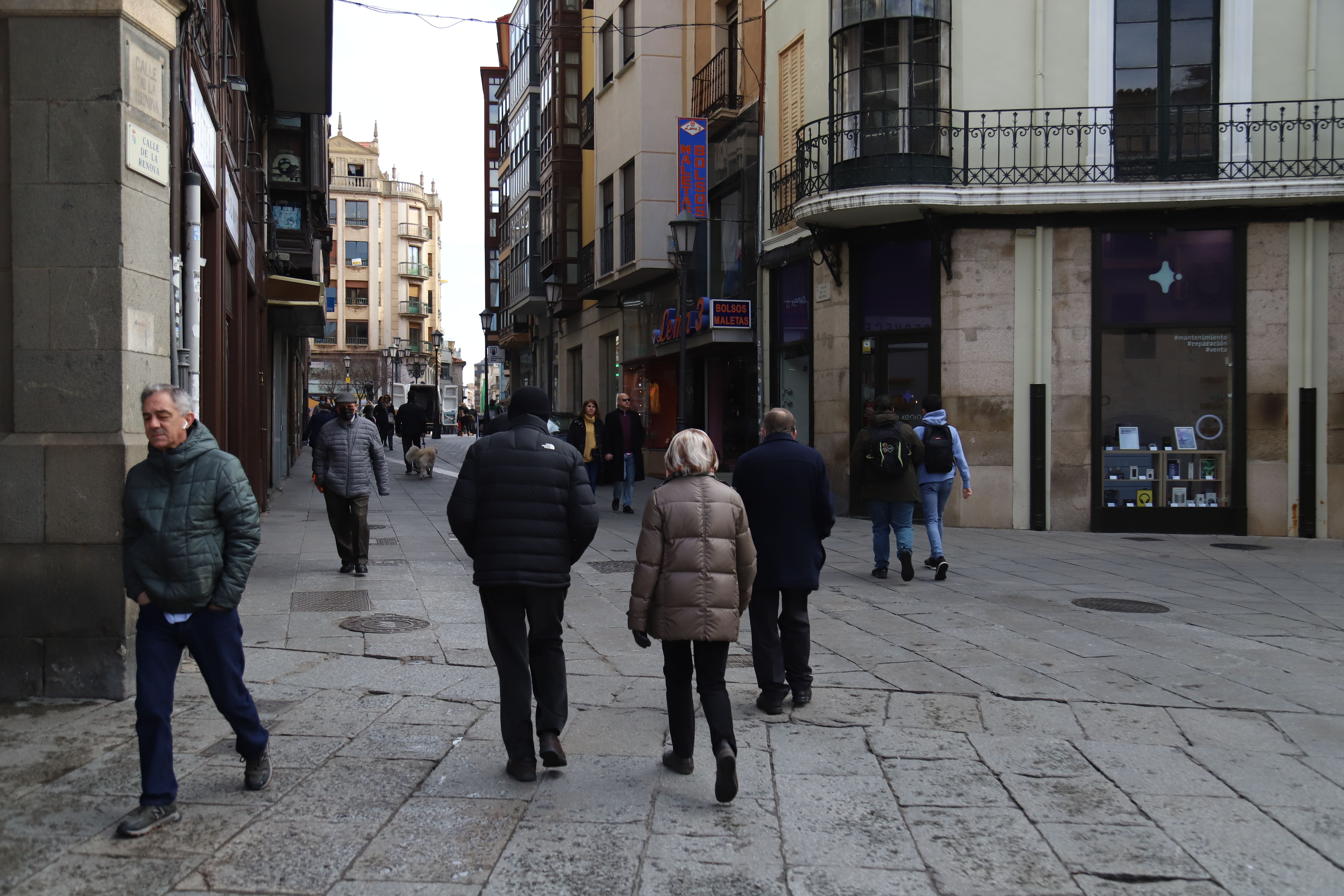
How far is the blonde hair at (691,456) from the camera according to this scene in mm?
5145

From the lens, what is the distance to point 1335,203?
15.0 m

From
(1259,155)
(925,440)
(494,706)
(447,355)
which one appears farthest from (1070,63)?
(447,355)

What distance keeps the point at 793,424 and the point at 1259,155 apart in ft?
38.4

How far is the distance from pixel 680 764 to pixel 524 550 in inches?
47.0

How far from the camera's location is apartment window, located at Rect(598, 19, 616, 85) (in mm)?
26406

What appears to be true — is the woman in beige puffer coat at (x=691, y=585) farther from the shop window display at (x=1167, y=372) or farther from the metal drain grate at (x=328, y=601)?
the shop window display at (x=1167, y=372)

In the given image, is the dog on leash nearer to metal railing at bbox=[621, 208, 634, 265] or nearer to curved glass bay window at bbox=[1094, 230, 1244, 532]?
metal railing at bbox=[621, 208, 634, 265]

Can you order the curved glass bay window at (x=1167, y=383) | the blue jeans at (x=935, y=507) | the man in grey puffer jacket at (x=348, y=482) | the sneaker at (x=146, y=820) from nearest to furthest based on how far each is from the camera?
the sneaker at (x=146, y=820), the man in grey puffer jacket at (x=348, y=482), the blue jeans at (x=935, y=507), the curved glass bay window at (x=1167, y=383)

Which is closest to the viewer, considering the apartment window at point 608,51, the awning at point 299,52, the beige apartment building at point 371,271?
the awning at point 299,52

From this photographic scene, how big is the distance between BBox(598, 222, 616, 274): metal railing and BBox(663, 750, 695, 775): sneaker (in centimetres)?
2184

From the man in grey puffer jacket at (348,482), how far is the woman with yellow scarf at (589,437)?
6.25m

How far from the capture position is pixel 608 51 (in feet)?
89.8

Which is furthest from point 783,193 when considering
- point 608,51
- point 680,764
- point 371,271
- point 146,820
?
point 371,271

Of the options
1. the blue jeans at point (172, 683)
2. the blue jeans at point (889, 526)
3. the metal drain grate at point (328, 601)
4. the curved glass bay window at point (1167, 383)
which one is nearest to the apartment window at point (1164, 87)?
the curved glass bay window at point (1167, 383)
